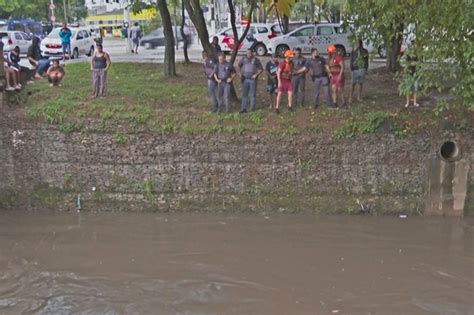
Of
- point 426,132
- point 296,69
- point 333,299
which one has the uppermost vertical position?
point 296,69

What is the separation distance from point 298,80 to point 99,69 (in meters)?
4.51

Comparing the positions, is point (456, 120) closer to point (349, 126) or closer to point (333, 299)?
point (349, 126)

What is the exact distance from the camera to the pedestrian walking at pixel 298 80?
1369 cm

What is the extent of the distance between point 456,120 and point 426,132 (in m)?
0.67

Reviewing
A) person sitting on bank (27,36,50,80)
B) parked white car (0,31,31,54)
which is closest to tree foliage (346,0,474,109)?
person sitting on bank (27,36,50,80)

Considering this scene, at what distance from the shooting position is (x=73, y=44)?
2691cm

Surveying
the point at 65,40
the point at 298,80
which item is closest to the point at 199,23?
the point at 298,80

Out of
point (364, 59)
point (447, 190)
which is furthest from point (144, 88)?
point (447, 190)

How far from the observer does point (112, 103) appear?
545 inches

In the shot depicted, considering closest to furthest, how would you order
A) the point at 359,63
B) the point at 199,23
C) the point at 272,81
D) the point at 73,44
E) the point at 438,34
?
the point at 438,34
the point at 272,81
the point at 359,63
the point at 199,23
the point at 73,44

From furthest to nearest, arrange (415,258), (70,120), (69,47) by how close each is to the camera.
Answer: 1. (69,47)
2. (70,120)
3. (415,258)

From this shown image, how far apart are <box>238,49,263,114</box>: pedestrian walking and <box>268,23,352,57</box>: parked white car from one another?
13.1 meters

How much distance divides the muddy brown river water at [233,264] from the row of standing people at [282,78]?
278 cm

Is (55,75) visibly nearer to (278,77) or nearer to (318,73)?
(278,77)
